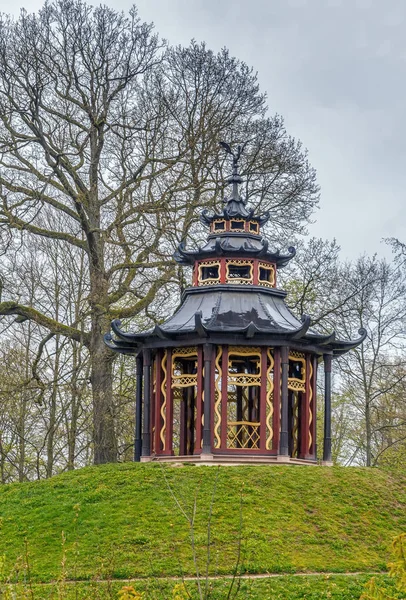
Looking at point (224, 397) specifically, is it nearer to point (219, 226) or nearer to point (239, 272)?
point (239, 272)

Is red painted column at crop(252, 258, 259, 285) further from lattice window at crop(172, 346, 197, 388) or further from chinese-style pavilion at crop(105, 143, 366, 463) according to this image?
lattice window at crop(172, 346, 197, 388)

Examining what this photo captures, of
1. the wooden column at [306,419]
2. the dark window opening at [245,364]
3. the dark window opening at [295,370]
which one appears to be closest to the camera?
the wooden column at [306,419]

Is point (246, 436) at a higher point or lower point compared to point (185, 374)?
lower

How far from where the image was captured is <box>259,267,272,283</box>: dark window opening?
26656mm

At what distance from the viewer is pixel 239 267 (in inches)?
1044

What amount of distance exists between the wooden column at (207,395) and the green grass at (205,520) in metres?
1.63

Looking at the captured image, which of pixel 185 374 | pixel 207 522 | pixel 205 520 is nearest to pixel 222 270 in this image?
pixel 185 374

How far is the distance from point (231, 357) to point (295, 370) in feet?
5.47

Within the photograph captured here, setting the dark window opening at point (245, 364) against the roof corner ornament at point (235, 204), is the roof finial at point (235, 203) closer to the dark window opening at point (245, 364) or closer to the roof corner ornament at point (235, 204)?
the roof corner ornament at point (235, 204)

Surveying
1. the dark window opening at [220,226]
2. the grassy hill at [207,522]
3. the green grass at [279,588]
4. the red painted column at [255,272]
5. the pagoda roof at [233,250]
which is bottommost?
the green grass at [279,588]

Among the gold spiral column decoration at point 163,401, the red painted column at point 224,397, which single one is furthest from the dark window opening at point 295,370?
the gold spiral column decoration at point 163,401

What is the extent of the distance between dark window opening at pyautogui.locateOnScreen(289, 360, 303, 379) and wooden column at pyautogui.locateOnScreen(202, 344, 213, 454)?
3173 mm

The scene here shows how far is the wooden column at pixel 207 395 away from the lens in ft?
77.2

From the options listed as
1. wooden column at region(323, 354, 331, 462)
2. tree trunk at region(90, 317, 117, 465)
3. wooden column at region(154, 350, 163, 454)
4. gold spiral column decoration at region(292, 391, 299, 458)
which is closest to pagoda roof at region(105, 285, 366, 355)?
wooden column at region(323, 354, 331, 462)
